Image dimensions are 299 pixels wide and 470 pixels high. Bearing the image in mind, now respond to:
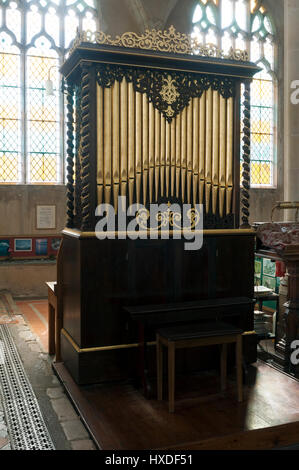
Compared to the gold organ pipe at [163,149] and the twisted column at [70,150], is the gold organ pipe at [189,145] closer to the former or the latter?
the gold organ pipe at [163,149]

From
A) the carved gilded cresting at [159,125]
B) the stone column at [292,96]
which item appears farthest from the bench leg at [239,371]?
the stone column at [292,96]

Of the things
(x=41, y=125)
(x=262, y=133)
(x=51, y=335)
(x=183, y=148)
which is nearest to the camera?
(x=183, y=148)

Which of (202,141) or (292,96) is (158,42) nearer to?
(202,141)

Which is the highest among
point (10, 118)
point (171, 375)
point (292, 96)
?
point (10, 118)

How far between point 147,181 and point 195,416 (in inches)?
89.0

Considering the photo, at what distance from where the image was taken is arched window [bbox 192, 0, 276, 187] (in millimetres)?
12406

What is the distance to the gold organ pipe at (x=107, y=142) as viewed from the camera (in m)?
4.83

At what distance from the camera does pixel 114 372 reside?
4840mm

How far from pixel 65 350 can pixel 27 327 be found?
214 centimetres

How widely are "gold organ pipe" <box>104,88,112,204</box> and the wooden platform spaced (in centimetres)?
185

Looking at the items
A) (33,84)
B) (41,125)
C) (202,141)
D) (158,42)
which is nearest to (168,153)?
(202,141)

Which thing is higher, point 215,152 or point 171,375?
point 215,152

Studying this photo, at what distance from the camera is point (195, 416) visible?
4.06 meters

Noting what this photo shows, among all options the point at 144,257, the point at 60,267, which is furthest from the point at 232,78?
the point at 60,267
